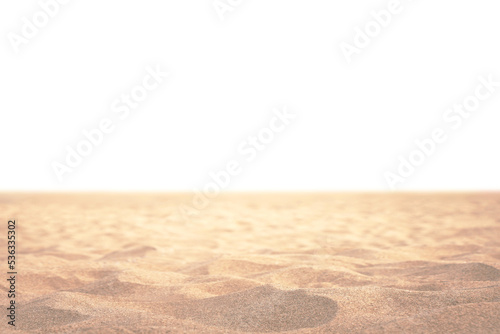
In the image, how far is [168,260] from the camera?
3984 mm

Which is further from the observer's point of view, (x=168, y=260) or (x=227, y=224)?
(x=227, y=224)

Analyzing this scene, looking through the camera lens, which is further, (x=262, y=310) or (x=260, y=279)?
(x=260, y=279)

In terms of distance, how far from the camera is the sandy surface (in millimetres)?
1937

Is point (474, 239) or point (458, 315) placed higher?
point (458, 315)

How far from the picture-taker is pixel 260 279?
9.36 ft

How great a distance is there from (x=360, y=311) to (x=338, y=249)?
239cm

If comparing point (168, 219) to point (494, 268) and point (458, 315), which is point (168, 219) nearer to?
point (494, 268)

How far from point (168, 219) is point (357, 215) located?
339 cm

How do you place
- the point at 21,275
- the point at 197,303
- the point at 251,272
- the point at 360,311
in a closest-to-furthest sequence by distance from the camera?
the point at 360,311, the point at 197,303, the point at 21,275, the point at 251,272

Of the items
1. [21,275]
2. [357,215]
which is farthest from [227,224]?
[21,275]

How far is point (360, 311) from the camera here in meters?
2.02

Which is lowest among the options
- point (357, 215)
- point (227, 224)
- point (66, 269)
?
point (357, 215)

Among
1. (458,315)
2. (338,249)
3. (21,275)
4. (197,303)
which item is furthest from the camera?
(338,249)

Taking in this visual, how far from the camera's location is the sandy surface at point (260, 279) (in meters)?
1.94
